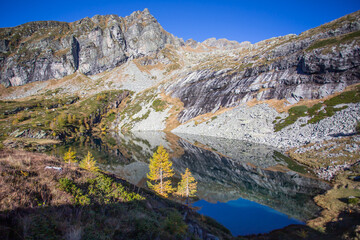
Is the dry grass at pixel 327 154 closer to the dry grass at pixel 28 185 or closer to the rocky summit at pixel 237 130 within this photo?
the rocky summit at pixel 237 130

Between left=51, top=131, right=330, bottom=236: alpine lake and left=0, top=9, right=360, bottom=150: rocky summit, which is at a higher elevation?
left=0, top=9, right=360, bottom=150: rocky summit

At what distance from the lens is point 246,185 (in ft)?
86.9

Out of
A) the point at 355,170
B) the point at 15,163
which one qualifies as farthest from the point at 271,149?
the point at 15,163

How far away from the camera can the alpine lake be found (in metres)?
18.9

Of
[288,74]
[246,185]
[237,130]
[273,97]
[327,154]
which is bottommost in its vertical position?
[246,185]

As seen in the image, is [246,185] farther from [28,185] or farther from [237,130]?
[237,130]

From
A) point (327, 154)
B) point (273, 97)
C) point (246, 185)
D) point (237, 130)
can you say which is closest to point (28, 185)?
point (246, 185)

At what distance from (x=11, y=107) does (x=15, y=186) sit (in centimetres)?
16119

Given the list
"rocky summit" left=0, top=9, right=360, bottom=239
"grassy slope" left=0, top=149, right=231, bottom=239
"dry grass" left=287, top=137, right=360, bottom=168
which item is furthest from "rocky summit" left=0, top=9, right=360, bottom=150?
"grassy slope" left=0, top=149, right=231, bottom=239

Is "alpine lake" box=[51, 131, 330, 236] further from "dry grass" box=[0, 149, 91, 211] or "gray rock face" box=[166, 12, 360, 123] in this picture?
"gray rock face" box=[166, 12, 360, 123]

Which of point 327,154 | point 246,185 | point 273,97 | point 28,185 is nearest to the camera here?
point 28,185

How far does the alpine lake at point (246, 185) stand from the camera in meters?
18.9

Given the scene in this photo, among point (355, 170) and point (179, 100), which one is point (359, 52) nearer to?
point (355, 170)

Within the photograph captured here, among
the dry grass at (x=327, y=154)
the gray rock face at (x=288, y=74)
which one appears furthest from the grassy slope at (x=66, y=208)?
the gray rock face at (x=288, y=74)
